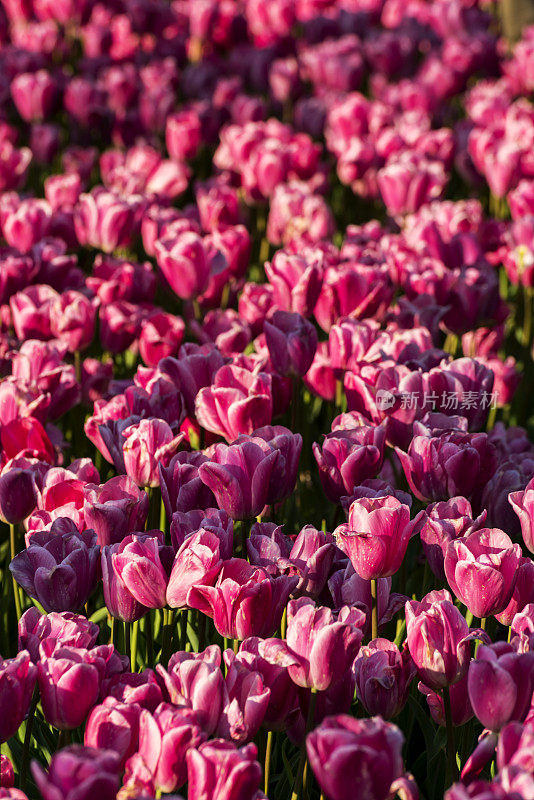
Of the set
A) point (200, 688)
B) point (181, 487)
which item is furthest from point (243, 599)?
point (181, 487)

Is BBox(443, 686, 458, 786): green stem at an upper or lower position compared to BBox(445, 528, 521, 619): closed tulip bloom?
lower

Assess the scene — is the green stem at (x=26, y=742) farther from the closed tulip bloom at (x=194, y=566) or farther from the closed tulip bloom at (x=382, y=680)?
the closed tulip bloom at (x=382, y=680)

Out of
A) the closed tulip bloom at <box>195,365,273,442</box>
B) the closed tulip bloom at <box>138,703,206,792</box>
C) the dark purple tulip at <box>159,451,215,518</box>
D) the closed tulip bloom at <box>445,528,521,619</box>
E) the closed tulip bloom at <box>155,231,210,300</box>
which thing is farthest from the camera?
the closed tulip bloom at <box>155,231,210,300</box>

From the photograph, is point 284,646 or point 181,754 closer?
point 181,754

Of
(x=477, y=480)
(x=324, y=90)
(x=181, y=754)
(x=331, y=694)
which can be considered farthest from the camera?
(x=324, y=90)

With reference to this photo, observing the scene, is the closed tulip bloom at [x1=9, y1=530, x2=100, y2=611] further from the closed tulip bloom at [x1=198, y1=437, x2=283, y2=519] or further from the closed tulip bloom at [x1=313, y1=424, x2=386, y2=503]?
the closed tulip bloom at [x1=313, y1=424, x2=386, y2=503]

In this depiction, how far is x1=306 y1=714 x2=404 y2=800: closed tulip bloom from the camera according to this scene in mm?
1295

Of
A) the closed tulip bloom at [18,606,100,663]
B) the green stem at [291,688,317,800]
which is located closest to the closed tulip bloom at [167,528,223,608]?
the closed tulip bloom at [18,606,100,663]

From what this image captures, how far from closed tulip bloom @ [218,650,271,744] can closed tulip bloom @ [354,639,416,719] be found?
0.20 meters

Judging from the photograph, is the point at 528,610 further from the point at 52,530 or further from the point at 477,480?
the point at 52,530

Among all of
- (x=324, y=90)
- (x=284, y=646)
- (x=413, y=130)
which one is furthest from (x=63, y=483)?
(x=324, y=90)

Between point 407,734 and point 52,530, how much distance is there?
80cm

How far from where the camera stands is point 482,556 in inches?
70.1

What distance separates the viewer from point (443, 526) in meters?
1.91
